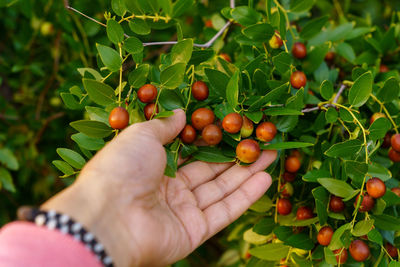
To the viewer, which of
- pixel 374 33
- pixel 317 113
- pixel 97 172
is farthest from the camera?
pixel 374 33

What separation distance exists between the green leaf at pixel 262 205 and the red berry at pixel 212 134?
0.35m

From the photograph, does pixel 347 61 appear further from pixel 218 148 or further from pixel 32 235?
pixel 32 235

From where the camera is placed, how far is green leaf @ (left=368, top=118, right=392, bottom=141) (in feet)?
4.36

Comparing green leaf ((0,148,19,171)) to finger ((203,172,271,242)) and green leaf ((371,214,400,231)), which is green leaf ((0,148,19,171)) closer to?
finger ((203,172,271,242))

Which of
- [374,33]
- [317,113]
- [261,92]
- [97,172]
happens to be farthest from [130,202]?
[374,33]

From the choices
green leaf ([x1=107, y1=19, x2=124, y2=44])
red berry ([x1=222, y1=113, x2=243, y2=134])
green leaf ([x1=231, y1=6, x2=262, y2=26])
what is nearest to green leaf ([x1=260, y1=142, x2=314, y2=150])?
red berry ([x1=222, y1=113, x2=243, y2=134])

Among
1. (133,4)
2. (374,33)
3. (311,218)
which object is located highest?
(133,4)

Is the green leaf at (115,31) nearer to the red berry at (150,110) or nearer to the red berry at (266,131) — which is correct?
the red berry at (150,110)

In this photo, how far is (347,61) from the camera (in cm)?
194

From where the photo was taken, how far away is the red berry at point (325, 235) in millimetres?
1375

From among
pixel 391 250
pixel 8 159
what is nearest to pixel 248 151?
pixel 391 250

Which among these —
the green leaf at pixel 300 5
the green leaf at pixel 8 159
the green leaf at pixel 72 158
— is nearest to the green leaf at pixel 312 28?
the green leaf at pixel 300 5

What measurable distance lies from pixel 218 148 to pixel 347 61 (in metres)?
0.90

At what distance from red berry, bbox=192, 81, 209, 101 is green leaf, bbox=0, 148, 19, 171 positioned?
110 centimetres
